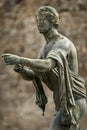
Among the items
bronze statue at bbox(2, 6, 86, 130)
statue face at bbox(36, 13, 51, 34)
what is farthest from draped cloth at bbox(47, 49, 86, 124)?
statue face at bbox(36, 13, 51, 34)

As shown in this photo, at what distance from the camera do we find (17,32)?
14.2m

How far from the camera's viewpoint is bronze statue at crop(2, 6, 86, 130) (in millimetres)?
5062

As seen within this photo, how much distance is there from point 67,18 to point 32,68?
9025mm

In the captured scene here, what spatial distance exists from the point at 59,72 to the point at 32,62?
25cm

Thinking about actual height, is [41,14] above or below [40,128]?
above

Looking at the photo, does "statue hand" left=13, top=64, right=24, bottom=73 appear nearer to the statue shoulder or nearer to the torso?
the torso

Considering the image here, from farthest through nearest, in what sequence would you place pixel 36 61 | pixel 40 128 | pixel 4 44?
1. pixel 4 44
2. pixel 40 128
3. pixel 36 61

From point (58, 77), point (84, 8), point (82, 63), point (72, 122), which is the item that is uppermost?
point (58, 77)

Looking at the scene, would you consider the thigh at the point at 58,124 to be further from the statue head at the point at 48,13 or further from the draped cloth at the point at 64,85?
the statue head at the point at 48,13

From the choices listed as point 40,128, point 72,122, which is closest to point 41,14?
point 72,122

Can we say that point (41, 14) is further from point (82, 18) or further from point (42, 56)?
point (82, 18)

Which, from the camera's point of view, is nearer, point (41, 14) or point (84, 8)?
point (41, 14)

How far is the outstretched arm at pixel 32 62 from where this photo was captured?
492cm

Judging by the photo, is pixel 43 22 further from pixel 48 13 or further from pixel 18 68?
pixel 18 68
